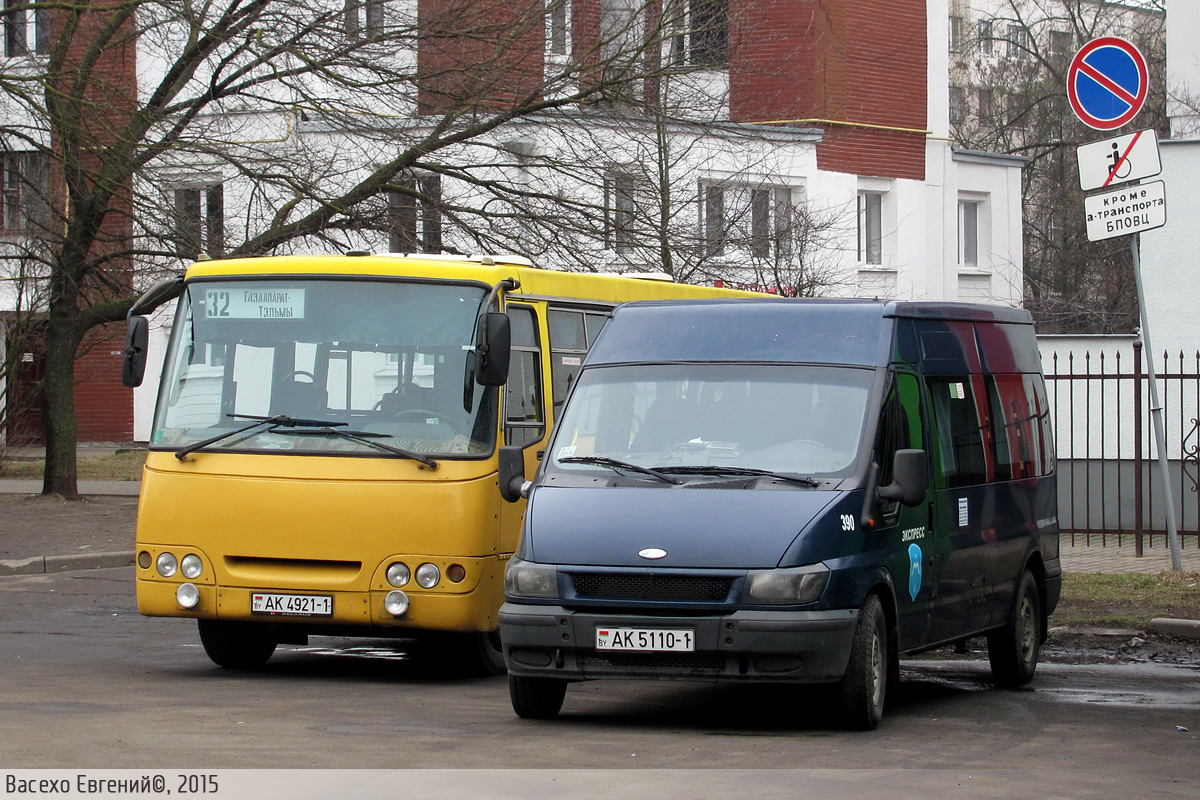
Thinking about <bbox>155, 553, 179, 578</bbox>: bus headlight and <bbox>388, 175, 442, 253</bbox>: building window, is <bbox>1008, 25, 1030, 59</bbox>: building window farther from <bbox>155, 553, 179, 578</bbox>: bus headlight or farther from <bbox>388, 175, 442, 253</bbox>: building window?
<bbox>155, 553, 179, 578</bbox>: bus headlight

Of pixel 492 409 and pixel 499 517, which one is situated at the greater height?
pixel 492 409

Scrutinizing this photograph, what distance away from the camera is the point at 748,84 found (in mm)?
34219

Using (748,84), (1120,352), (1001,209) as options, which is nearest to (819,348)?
(1120,352)

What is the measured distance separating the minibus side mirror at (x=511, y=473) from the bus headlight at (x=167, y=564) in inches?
89.4

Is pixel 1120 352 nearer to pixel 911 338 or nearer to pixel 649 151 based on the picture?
pixel 649 151

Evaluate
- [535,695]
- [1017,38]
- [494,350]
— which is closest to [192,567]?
[494,350]

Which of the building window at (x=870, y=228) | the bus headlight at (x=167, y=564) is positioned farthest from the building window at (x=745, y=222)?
the bus headlight at (x=167, y=564)

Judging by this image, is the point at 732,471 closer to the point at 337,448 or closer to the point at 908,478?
the point at 908,478

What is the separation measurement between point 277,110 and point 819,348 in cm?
1299

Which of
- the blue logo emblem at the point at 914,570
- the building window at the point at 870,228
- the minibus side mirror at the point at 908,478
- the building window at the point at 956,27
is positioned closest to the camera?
the minibus side mirror at the point at 908,478

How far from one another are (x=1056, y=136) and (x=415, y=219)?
1262 inches

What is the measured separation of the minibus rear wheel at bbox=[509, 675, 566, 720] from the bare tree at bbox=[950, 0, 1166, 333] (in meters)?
29.6

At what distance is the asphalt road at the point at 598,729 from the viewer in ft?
23.2

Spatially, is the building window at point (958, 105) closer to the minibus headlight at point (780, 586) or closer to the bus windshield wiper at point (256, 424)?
the bus windshield wiper at point (256, 424)
